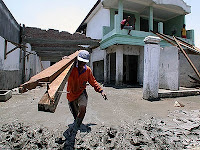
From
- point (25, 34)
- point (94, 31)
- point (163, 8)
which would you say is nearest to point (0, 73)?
point (25, 34)

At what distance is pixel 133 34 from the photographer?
33.4ft

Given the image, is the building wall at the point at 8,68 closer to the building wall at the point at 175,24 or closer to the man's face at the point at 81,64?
the man's face at the point at 81,64

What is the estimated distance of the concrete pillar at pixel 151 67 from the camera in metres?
5.79

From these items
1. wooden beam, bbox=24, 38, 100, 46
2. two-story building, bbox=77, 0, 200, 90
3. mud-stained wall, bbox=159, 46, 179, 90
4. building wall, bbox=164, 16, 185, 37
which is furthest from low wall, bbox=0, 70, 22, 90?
building wall, bbox=164, 16, 185, 37

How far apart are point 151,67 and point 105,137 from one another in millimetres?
4119

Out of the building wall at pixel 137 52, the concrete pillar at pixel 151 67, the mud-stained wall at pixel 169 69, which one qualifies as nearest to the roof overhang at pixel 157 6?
the building wall at pixel 137 52

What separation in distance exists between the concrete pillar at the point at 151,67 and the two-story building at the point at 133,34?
1688 millimetres

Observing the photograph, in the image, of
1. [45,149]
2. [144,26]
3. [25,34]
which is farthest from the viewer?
[144,26]

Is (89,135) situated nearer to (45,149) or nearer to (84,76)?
(45,149)

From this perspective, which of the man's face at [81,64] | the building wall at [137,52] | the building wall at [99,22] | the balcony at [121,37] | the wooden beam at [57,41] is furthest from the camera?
the building wall at [99,22]

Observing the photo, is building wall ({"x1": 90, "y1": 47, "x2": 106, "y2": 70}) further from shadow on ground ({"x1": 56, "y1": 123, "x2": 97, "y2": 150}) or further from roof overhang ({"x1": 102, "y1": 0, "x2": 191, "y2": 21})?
shadow on ground ({"x1": 56, "y1": 123, "x2": 97, "y2": 150})

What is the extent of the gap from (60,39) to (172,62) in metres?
7.94

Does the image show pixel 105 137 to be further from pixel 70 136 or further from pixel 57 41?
pixel 57 41

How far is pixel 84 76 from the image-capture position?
2730 millimetres
